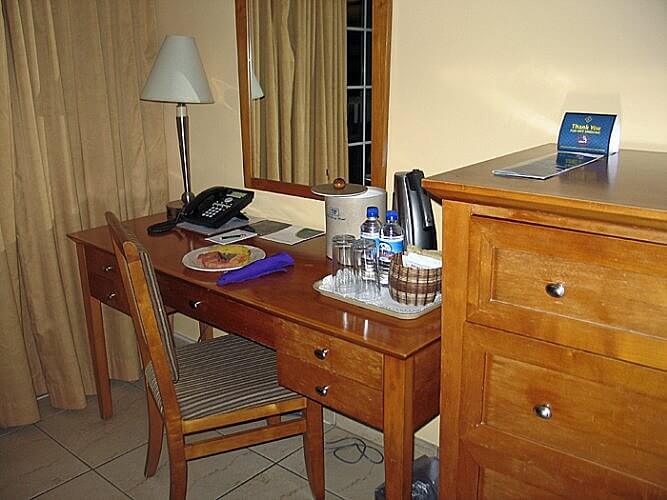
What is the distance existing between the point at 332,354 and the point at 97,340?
51.7 inches

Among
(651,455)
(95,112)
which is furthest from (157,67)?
(651,455)

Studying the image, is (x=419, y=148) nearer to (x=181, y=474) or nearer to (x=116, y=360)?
(x=181, y=474)

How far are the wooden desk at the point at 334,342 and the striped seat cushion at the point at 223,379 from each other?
187mm

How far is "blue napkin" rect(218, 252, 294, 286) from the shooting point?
6.17 feet

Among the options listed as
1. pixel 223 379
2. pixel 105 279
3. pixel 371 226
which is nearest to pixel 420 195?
pixel 371 226

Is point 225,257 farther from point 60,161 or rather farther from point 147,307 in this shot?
point 60,161

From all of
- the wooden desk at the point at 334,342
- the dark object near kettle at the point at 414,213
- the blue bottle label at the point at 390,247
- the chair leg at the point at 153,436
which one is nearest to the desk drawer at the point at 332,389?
the wooden desk at the point at 334,342

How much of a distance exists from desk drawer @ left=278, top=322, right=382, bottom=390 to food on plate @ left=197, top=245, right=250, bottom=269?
39 cm

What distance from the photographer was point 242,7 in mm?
2424

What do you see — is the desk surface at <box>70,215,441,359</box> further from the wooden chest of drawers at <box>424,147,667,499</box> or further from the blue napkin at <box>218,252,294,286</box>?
the wooden chest of drawers at <box>424,147,667,499</box>

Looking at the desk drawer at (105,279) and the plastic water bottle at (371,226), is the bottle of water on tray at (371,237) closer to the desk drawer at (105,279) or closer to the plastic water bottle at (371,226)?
the plastic water bottle at (371,226)

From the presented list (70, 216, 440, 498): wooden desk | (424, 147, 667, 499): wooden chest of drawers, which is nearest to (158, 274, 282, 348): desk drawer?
(70, 216, 440, 498): wooden desk

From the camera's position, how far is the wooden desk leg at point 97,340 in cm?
247

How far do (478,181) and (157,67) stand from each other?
1.56m
